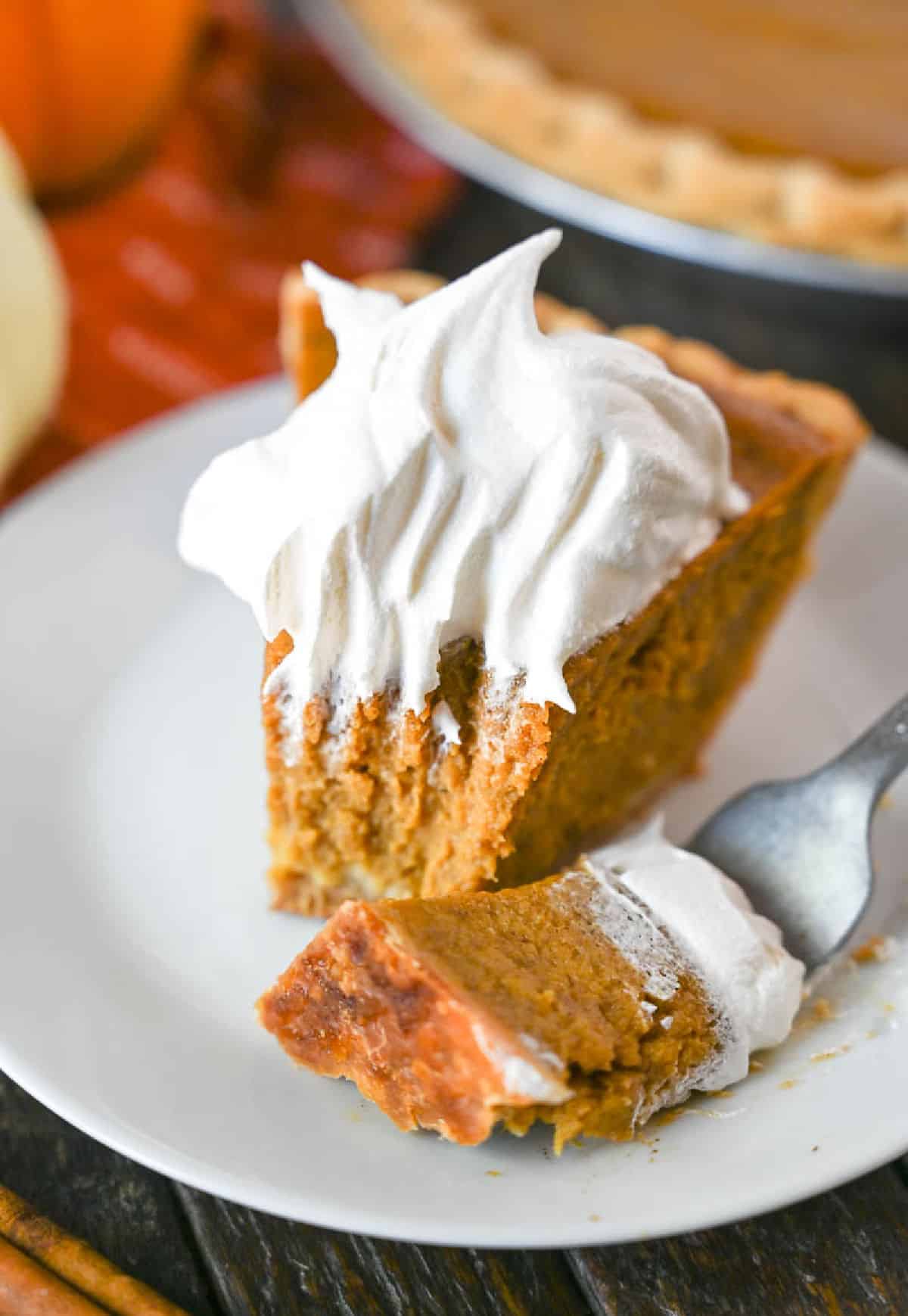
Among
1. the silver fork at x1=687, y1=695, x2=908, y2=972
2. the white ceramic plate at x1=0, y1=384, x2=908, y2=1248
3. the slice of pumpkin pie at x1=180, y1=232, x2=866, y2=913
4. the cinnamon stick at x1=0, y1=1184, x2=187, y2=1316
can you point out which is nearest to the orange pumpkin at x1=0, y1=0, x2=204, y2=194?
the white ceramic plate at x1=0, y1=384, x2=908, y2=1248

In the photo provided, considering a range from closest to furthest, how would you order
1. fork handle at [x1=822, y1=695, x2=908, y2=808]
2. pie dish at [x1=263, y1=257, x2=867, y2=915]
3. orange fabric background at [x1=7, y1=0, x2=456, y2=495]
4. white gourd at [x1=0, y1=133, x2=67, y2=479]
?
pie dish at [x1=263, y1=257, x2=867, y2=915], fork handle at [x1=822, y1=695, x2=908, y2=808], white gourd at [x1=0, y1=133, x2=67, y2=479], orange fabric background at [x1=7, y1=0, x2=456, y2=495]

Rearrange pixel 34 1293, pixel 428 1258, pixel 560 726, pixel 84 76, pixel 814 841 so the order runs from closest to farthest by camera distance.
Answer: pixel 34 1293 → pixel 428 1258 → pixel 560 726 → pixel 814 841 → pixel 84 76

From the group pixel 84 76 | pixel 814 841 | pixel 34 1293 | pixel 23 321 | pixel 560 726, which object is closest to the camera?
pixel 34 1293

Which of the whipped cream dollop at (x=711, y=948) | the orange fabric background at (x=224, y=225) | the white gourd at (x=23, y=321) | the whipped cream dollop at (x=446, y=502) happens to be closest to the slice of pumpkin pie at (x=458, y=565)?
the whipped cream dollop at (x=446, y=502)

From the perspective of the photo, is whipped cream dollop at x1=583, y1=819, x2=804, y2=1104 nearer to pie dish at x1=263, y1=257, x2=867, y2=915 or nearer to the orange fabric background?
pie dish at x1=263, y1=257, x2=867, y2=915

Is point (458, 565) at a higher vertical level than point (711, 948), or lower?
higher

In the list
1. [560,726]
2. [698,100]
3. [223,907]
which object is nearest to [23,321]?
[223,907]

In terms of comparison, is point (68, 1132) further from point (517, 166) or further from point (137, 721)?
point (517, 166)

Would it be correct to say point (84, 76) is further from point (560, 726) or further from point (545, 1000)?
point (545, 1000)
